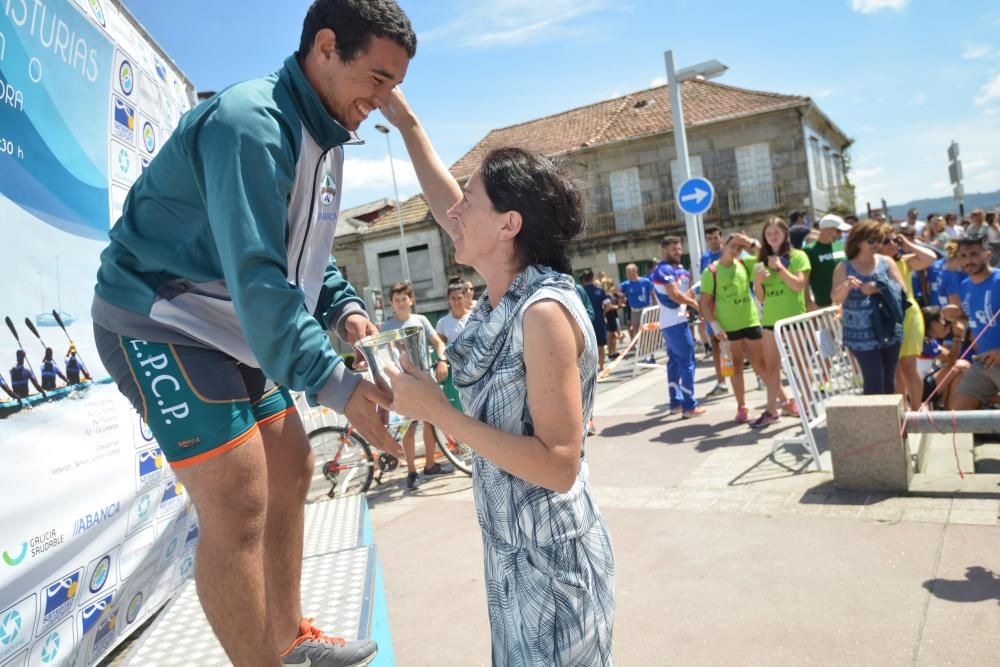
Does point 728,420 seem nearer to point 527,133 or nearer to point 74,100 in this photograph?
point 74,100

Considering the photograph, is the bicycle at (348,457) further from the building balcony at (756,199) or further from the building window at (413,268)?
the building window at (413,268)

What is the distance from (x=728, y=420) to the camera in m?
7.70

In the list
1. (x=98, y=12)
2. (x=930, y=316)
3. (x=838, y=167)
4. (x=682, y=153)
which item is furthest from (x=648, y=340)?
(x=838, y=167)

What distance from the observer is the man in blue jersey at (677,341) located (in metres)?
8.19

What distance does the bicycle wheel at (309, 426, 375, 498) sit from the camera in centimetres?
719

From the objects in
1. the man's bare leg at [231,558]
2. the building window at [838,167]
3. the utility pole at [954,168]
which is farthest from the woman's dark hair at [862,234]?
the building window at [838,167]

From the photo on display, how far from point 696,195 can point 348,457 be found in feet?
22.4

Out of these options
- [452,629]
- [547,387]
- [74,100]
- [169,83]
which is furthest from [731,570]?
[169,83]

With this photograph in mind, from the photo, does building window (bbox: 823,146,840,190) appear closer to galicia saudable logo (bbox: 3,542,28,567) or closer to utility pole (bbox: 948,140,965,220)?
utility pole (bbox: 948,140,965,220)

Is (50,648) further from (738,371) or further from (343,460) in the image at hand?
(738,371)

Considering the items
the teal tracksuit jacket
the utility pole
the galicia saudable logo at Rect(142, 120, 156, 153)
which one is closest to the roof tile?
the utility pole

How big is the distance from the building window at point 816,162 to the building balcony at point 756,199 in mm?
2074

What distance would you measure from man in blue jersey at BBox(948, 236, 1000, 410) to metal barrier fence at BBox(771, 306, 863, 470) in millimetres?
1052

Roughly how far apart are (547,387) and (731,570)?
2639 millimetres
